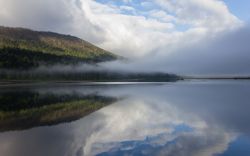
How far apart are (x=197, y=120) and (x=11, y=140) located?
Result: 16.4 metres

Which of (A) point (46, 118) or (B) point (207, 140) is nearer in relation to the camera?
(B) point (207, 140)

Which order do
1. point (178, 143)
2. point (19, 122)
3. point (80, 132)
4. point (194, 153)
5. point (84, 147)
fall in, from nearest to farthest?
point (194, 153) → point (84, 147) → point (178, 143) → point (80, 132) → point (19, 122)

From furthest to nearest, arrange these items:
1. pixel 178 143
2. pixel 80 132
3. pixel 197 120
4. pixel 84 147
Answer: pixel 197 120 → pixel 80 132 → pixel 178 143 → pixel 84 147

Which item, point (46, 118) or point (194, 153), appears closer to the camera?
point (194, 153)

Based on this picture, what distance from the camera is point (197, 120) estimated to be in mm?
28766

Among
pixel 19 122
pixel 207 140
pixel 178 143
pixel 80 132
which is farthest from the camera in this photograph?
pixel 19 122

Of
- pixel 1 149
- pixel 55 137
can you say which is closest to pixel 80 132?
pixel 55 137

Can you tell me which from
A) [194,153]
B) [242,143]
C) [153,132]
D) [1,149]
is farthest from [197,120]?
[1,149]

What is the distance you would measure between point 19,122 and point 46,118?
3.07 meters

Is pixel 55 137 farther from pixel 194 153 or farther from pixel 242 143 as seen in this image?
pixel 242 143

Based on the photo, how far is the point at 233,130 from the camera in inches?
904

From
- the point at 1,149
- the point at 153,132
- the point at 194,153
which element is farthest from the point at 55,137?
the point at 194,153

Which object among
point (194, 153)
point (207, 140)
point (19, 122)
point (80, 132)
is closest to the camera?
point (194, 153)

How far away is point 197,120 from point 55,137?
45.3ft
